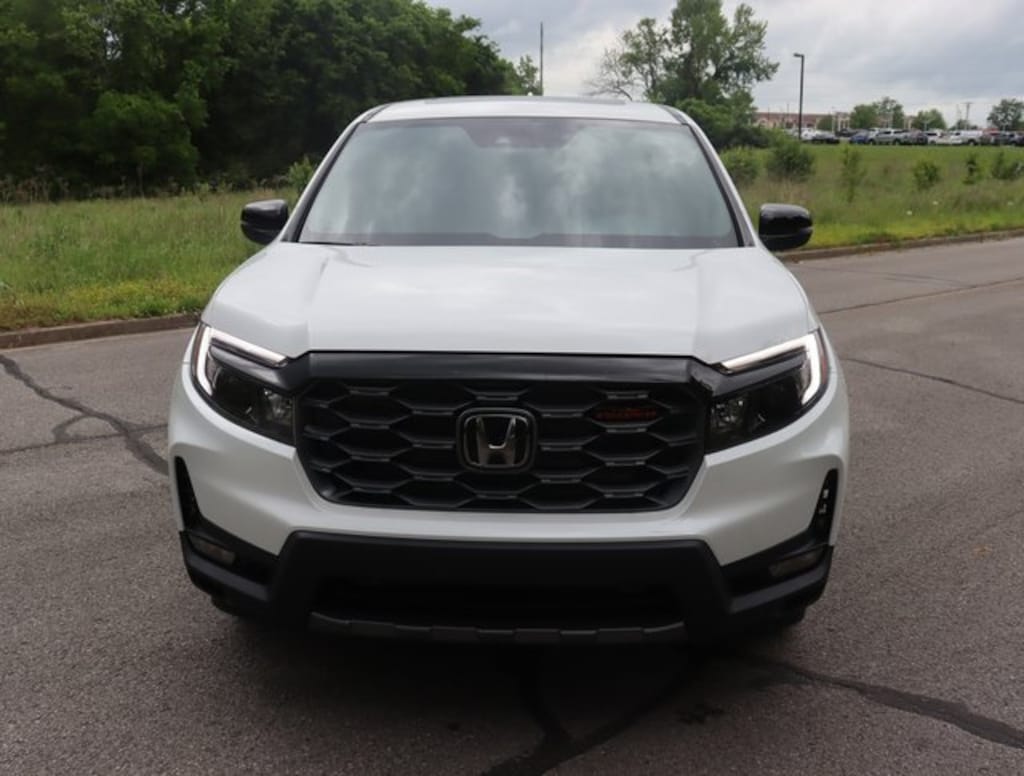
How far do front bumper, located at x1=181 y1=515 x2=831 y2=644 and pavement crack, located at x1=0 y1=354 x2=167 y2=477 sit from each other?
2741 mm

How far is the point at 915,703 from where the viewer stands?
9.82 ft

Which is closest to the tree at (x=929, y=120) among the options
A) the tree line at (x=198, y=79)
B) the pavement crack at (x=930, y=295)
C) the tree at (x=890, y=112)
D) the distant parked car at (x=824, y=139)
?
the tree at (x=890, y=112)

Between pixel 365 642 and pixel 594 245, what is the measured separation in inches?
62.5

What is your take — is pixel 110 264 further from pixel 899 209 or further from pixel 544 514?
pixel 899 209

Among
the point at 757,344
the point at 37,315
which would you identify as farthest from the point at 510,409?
the point at 37,315

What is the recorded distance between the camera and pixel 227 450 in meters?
2.66

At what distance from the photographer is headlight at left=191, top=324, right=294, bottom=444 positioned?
2619mm

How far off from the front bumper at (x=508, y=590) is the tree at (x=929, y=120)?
180 metres

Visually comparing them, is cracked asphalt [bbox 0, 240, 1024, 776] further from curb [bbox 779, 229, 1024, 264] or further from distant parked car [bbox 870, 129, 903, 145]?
distant parked car [bbox 870, 129, 903, 145]

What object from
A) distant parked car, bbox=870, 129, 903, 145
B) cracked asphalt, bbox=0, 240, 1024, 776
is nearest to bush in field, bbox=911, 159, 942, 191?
cracked asphalt, bbox=0, 240, 1024, 776

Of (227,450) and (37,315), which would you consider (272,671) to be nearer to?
(227,450)

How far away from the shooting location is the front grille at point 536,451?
2.51 metres

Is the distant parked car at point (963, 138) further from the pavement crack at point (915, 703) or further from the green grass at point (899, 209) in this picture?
the pavement crack at point (915, 703)

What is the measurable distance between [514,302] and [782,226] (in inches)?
78.0
